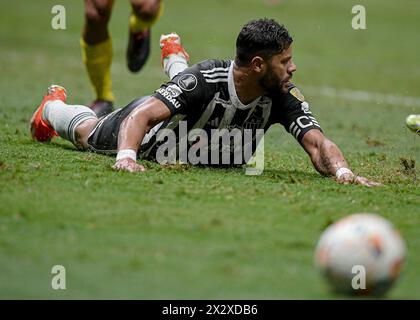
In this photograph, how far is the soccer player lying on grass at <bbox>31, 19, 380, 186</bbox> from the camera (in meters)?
6.27

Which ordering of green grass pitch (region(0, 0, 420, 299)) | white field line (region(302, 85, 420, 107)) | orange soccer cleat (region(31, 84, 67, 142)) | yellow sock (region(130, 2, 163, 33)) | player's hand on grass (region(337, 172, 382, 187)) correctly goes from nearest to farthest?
green grass pitch (region(0, 0, 420, 299)) → player's hand on grass (region(337, 172, 382, 187)) → yellow sock (region(130, 2, 163, 33)) → orange soccer cleat (region(31, 84, 67, 142)) → white field line (region(302, 85, 420, 107))

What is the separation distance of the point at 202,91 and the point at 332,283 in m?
2.83

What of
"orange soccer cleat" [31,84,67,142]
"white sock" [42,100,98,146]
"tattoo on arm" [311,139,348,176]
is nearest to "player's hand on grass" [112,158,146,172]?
"white sock" [42,100,98,146]

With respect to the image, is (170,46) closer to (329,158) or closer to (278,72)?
(278,72)

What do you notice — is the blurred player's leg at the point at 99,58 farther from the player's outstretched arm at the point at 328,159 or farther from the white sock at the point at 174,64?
the player's outstretched arm at the point at 328,159

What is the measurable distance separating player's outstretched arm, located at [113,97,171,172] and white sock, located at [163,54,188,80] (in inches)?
34.2

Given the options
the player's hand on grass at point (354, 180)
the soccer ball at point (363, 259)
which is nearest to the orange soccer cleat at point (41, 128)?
the player's hand on grass at point (354, 180)

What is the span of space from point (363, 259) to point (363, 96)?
9658mm

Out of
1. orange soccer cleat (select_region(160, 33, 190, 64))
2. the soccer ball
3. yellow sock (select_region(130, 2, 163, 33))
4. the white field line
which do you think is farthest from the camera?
the white field line

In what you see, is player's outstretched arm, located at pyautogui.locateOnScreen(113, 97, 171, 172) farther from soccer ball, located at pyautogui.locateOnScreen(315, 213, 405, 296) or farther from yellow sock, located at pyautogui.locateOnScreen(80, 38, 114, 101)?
yellow sock, located at pyautogui.locateOnScreen(80, 38, 114, 101)

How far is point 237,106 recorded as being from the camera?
651cm

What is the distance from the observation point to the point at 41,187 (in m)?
5.44
